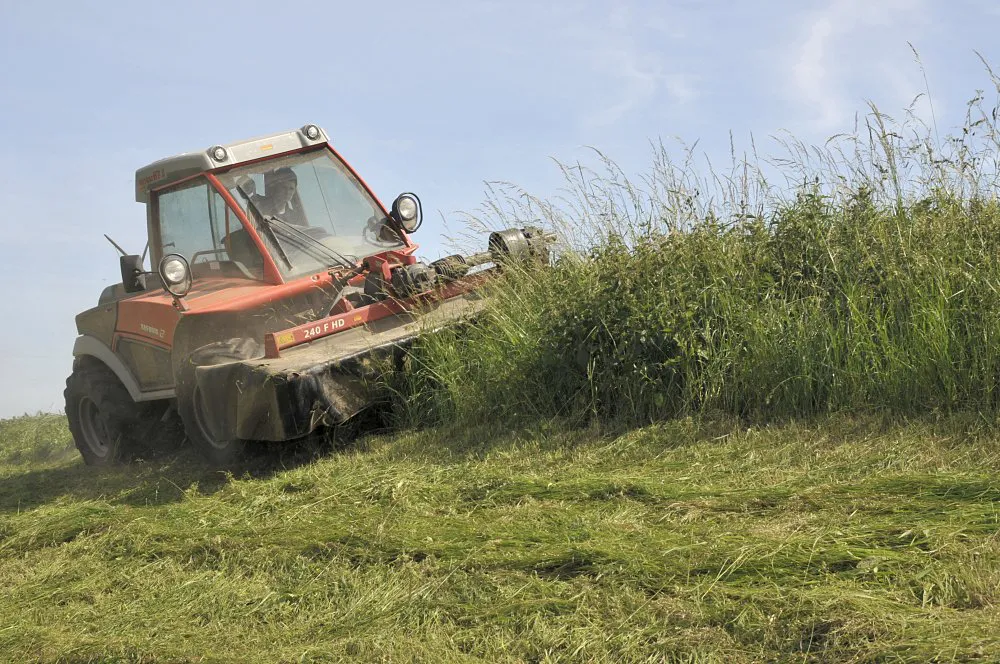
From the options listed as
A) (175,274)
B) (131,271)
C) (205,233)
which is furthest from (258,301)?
(131,271)

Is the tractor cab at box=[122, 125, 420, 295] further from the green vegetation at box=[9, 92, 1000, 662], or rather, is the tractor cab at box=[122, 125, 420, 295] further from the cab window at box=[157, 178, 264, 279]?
the green vegetation at box=[9, 92, 1000, 662]

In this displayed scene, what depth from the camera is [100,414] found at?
345 inches

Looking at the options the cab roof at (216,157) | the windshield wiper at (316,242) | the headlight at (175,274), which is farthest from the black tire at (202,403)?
the cab roof at (216,157)

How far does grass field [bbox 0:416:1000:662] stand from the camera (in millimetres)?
3271

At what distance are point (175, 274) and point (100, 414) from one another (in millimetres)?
2062

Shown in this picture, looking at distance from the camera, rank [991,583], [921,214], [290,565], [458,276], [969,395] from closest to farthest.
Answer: [991,583] → [290,565] → [969,395] → [921,214] → [458,276]

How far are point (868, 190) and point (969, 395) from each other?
77.1 inches

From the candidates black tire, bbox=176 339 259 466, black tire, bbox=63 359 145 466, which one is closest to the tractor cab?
black tire, bbox=176 339 259 466

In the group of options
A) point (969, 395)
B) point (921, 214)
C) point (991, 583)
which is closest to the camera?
point (991, 583)

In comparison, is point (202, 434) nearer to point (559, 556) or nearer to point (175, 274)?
point (175, 274)

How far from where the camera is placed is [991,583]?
3.27m

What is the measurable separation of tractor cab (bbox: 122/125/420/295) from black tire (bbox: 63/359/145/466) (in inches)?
35.9

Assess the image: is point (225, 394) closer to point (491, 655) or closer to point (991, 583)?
point (491, 655)

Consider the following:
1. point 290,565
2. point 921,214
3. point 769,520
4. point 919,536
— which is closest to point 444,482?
point 290,565
